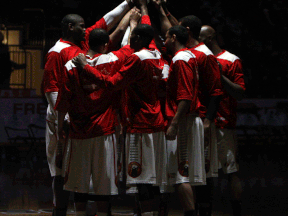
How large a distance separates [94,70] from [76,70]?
18 cm

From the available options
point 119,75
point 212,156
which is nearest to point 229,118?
point 212,156

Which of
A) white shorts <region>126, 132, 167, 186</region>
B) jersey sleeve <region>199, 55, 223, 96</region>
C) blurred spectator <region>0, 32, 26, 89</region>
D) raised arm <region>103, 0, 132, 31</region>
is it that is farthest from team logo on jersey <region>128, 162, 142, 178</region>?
blurred spectator <region>0, 32, 26, 89</region>

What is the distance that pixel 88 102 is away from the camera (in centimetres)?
353

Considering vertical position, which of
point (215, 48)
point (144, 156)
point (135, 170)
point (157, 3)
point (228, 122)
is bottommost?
point (135, 170)

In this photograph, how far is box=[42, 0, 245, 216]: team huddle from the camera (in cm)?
350

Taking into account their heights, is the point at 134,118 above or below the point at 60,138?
above

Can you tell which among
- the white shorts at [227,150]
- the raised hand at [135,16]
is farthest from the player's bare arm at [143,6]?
the white shorts at [227,150]

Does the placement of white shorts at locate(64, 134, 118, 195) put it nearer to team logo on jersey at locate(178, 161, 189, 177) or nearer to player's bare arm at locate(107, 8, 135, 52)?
team logo on jersey at locate(178, 161, 189, 177)

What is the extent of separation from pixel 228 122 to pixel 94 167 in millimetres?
1576

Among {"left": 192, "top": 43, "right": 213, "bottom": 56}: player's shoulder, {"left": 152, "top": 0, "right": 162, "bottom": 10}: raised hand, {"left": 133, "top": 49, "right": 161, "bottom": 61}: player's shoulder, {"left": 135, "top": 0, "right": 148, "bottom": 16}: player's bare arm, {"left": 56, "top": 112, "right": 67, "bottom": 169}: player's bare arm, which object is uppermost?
{"left": 152, "top": 0, "right": 162, "bottom": 10}: raised hand

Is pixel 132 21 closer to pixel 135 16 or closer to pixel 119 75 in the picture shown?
pixel 135 16

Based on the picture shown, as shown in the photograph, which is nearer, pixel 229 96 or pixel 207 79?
pixel 207 79

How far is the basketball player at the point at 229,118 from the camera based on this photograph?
4.30 meters

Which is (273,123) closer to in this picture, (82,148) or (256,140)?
(256,140)
